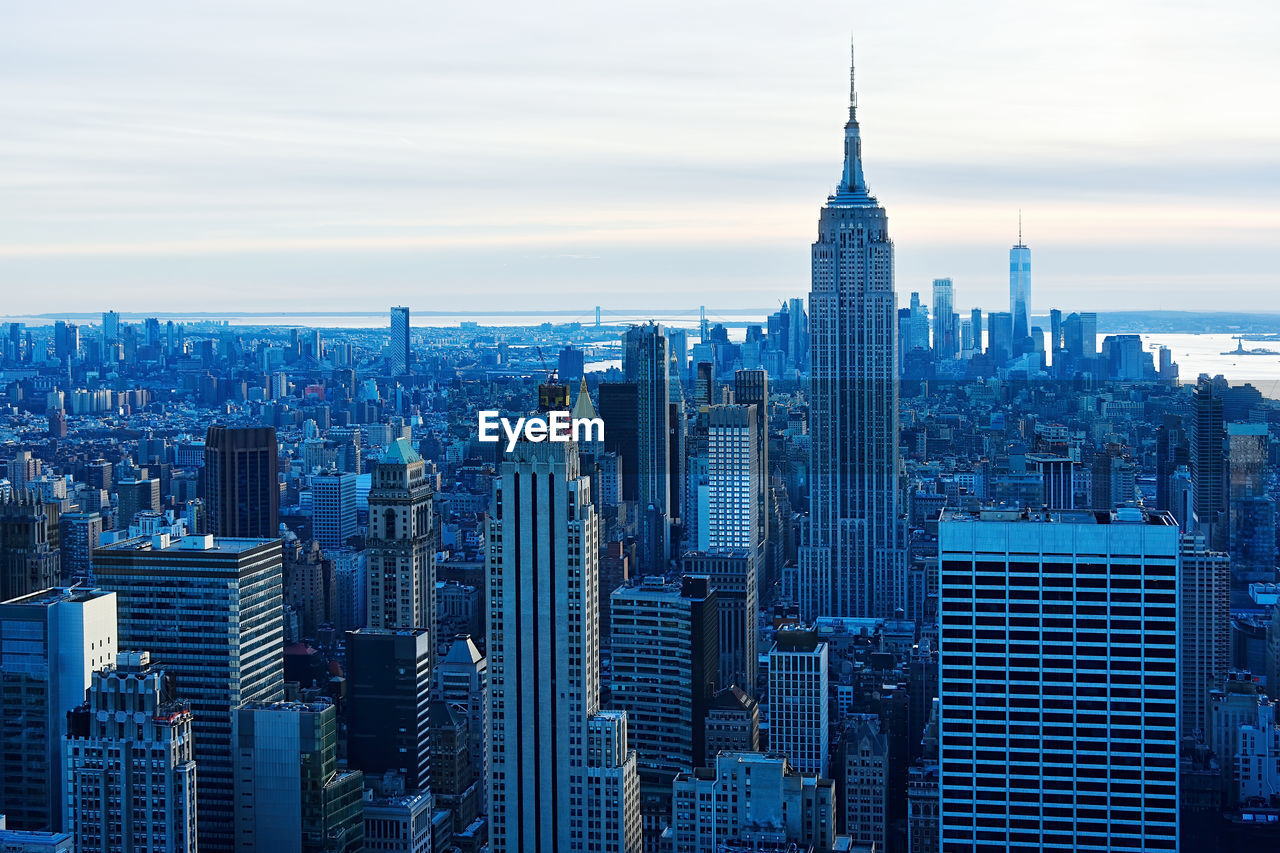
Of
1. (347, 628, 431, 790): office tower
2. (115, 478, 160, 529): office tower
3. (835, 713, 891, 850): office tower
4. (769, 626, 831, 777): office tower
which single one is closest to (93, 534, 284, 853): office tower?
(347, 628, 431, 790): office tower

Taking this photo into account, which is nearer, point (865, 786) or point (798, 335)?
point (865, 786)

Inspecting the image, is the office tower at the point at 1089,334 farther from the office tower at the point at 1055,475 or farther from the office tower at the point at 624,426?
the office tower at the point at 624,426

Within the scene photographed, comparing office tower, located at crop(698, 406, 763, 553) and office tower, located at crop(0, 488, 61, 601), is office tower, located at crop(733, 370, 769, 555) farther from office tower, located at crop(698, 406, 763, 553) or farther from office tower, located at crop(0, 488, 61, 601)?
office tower, located at crop(0, 488, 61, 601)

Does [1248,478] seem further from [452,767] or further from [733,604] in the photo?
[452,767]

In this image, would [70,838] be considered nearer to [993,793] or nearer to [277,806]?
[277,806]

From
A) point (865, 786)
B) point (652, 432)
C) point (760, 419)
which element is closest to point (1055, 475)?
point (865, 786)

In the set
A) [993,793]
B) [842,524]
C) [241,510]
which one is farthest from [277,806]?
[842,524]
